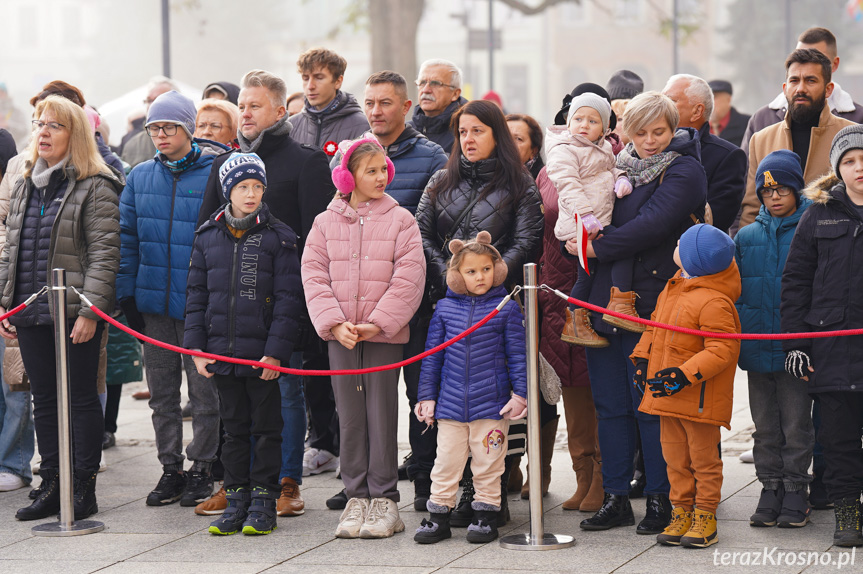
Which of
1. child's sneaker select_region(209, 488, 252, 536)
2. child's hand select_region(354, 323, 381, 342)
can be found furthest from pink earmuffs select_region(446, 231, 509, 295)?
child's sneaker select_region(209, 488, 252, 536)

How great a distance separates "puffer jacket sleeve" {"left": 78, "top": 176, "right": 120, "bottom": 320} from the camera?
6.41 meters

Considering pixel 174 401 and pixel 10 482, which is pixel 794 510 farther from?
pixel 10 482

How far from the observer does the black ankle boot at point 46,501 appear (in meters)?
6.43

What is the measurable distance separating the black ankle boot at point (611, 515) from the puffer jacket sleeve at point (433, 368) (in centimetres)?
99

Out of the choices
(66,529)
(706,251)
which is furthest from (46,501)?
(706,251)

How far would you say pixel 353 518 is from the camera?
591 cm

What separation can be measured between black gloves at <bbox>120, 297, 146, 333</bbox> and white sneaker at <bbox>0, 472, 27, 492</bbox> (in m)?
1.32

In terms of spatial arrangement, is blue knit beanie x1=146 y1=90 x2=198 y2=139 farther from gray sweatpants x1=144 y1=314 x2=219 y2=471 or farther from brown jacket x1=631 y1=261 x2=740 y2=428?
brown jacket x1=631 y1=261 x2=740 y2=428

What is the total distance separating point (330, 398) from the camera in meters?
7.57

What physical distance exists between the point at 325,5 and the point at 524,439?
5852 cm

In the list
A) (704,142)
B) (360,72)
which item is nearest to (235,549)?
(704,142)

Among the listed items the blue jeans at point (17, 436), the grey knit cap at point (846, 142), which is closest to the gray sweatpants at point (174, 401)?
the blue jeans at point (17, 436)

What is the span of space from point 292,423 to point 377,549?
1.22m

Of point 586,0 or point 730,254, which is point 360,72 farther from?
point 730,254
